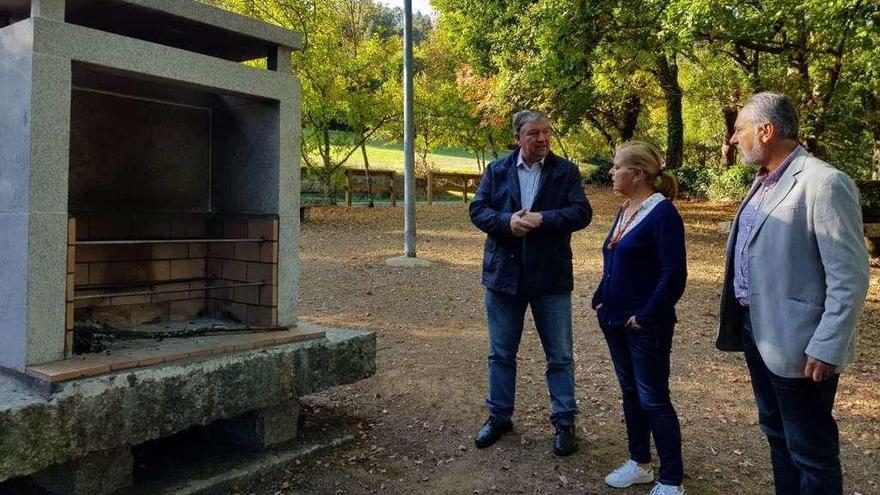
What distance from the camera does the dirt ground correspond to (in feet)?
10.6

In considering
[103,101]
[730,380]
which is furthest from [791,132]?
[103,101]

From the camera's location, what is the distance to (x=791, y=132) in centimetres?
244

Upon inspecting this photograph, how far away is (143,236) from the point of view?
3662 millimetres

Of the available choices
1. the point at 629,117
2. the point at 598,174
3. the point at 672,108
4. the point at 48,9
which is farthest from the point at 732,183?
the point at 48,9

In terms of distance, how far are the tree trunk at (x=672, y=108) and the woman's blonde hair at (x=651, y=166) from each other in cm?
1475

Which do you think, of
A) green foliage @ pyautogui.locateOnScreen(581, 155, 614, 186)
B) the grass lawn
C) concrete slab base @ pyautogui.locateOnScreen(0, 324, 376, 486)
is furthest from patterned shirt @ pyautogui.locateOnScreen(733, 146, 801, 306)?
the grass lawn

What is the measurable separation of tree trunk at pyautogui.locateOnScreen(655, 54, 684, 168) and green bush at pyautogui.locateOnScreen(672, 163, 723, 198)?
408 mm

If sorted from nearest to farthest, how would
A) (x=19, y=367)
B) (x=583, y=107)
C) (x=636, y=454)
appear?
(x=19, y=367)
(x=636, y=454)
(x=583, y=107)

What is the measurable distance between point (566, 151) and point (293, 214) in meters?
28.0

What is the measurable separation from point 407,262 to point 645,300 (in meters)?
6.38

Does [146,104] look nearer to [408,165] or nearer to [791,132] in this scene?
[791,132]

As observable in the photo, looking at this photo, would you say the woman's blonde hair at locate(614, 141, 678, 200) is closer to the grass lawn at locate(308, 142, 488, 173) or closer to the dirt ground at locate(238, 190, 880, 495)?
the dirt ground at locate(238, 190, 880, 495)

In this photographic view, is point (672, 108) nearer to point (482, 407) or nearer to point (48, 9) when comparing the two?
point (482, 407)

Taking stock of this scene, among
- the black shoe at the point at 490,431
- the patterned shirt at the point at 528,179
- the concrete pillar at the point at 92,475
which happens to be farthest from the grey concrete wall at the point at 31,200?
the patterned shirt at the point at 528,179
